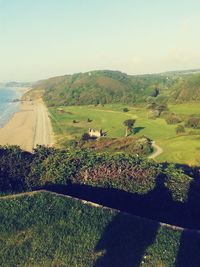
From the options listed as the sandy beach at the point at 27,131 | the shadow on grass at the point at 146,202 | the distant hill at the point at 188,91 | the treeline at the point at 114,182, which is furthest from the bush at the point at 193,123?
the shadow on grass at the point at 146,202

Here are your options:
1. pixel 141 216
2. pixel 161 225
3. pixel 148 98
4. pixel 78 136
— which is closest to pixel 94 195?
pixel 141 216

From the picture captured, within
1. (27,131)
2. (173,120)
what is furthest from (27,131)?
(173,120)

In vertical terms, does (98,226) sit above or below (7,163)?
below

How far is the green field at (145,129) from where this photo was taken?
76.7m

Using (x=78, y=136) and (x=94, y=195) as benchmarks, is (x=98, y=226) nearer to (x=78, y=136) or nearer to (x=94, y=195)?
(x=94, y=195)

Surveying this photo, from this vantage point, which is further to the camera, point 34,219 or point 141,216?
point 141,216

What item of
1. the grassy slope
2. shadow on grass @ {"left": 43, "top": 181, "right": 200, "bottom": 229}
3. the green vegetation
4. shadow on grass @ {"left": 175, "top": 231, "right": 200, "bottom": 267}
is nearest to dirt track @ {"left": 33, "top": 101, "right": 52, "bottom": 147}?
the green vegetation

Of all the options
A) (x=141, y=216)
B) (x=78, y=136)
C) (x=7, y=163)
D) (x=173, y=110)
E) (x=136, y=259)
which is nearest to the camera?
(x=136, y=259)

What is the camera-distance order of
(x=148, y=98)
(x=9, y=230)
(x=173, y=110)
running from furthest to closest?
(x=148, y=98), (x=173, y=110), (x=9, y=230)

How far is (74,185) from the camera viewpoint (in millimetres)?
46312

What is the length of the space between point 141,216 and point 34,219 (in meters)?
12.3

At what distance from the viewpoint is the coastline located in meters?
97.2

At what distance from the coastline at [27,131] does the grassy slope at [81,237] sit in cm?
4943

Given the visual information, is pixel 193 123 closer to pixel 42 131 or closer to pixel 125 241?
pixel 42 131
